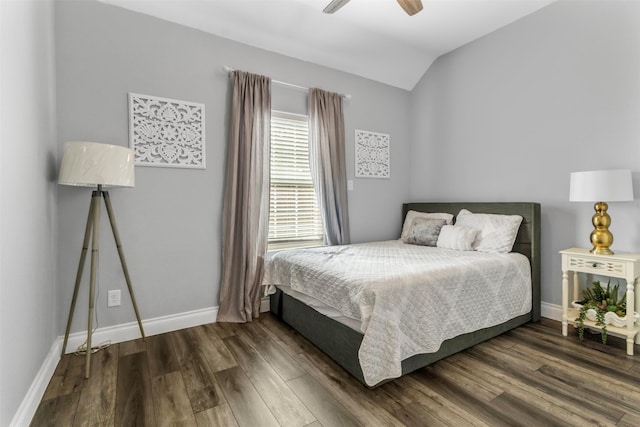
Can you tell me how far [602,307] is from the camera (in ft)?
7.64

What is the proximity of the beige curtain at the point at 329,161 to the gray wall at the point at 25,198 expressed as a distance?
6.97 feet

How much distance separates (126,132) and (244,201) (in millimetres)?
1070

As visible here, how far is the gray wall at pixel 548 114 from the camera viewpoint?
2436 millimetres

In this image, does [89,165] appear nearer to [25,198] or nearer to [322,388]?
[25,198]

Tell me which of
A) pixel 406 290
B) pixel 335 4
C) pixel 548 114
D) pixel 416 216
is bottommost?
pixel 406 290

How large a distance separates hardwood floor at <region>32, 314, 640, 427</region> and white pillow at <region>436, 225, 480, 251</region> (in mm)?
885

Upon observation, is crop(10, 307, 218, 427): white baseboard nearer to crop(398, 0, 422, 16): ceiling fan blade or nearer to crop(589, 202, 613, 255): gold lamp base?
crop(398, 0, 422, 16): ceiling fan blade

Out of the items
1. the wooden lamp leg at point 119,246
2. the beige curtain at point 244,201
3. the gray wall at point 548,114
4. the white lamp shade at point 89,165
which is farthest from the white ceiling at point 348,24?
the wooden lamp leg at point 119,246

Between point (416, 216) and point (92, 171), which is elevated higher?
point (92, 171)

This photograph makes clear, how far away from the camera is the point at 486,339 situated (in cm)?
238

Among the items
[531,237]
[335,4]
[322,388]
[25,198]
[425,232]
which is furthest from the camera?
[425,232]

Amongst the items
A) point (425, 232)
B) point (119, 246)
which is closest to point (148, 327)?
point (119, 246)

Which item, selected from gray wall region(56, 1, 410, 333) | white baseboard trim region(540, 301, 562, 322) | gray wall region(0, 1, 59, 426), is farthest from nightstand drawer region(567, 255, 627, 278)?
gray wall region(0, 1, 59, 426)

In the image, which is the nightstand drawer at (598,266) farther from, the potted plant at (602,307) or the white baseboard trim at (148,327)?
the white baseboard trim at (148,327)
